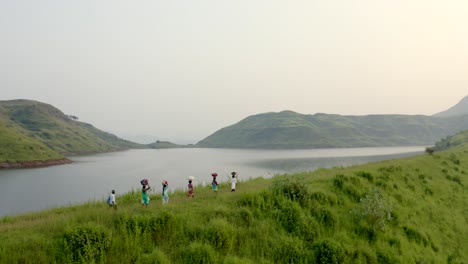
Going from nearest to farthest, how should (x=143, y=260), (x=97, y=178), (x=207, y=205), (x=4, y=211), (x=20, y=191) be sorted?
1. (x=143, y=260)
2. (x=207, y=205)
3. (x=4, y=211)
4. (x=20, y=191)
5. (x=97, y=178)

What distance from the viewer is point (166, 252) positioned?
12078 millimetres

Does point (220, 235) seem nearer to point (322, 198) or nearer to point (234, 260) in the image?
point (234, 260)

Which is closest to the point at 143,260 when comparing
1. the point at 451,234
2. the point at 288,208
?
the point at 288,208

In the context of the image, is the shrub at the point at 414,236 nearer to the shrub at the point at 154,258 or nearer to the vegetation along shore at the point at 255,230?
the vegetation along shore at the point at 255,230

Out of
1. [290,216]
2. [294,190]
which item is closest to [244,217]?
[290,216]

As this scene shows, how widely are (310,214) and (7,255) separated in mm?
14076

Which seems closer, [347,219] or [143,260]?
[143,260]

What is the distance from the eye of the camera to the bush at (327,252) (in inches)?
534

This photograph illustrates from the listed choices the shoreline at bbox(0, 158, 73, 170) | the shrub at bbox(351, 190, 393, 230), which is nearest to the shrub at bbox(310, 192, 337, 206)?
the shrub at bbox(351, 190, 393, 230)

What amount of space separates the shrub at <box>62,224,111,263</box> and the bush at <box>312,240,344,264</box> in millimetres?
9478

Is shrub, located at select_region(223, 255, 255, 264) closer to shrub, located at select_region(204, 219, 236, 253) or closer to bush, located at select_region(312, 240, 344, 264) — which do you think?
shrub, located at select_region(204, 219, 236, 253)

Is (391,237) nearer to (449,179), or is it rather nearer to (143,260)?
(143,260)

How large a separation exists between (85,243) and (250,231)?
7.39m

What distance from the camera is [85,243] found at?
1127 centimetres
